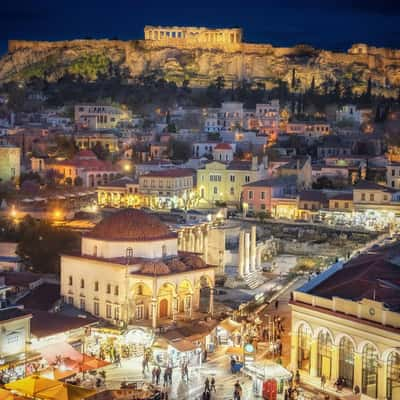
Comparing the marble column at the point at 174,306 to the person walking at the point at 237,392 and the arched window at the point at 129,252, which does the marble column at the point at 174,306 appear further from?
the person walking at the point at 237,392

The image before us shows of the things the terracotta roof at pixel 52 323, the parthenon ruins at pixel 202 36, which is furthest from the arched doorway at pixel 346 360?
the parthenon ruins at pixel 202 36

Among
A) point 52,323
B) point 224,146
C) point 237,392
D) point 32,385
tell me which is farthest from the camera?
point 224,146

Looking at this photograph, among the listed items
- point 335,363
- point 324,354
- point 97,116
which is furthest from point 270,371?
point 97,116

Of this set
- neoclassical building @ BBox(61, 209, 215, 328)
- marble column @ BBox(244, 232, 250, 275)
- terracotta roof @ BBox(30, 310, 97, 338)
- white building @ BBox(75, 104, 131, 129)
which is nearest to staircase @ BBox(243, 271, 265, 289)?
marble column @ BBox(244, 232, 250, 275)

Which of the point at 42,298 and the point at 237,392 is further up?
the point at 237,392

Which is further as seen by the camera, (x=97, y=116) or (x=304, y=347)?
(x=97, y=116)

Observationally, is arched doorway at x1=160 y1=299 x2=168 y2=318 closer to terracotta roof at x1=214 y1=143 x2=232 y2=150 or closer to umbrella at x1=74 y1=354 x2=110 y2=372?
umbrella at x1=74 y1=354 x2=110 y2=372

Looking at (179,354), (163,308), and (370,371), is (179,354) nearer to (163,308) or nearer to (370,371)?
(370,371)

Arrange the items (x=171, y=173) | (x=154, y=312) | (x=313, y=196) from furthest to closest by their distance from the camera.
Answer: (x=171, y=173) < (x=313, y=196) < (x=154, y=312)

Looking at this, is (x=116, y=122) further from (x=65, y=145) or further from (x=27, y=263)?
(x=27, y=263)
